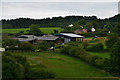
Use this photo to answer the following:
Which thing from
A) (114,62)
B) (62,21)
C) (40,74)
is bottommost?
(40,74)

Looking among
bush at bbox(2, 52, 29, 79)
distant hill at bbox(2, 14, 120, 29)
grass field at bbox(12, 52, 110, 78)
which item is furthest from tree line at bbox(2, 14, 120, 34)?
bush at bbox(2, 52, 29, 79)

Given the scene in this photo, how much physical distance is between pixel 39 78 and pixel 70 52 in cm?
508

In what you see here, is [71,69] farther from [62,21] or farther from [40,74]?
[62,21]

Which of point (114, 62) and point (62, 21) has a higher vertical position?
point (62, 21)

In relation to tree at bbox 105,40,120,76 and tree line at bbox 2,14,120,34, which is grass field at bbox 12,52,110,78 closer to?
tree at bbox 105,40,120,76

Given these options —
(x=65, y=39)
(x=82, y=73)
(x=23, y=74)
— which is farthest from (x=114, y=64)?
(x=65, y=39)

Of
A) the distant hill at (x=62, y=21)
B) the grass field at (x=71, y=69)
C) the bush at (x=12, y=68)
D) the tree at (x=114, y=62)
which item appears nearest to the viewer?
the bush at (x=12, y=68)

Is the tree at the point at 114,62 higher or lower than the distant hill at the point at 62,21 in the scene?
lower

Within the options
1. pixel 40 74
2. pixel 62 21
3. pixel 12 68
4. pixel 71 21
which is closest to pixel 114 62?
pixel 40 74

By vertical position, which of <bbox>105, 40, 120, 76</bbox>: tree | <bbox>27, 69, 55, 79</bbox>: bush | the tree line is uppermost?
the tree line

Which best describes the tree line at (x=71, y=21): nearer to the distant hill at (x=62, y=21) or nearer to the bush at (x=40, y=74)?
the distant hill at (x=62, y=21)

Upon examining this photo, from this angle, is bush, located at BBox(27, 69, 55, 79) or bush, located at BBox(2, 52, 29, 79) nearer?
bush, located at BBox(2, 52, 29, 79)

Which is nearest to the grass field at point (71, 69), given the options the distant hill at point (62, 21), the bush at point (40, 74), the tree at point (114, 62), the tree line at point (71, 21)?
the bush at point (40, 74)

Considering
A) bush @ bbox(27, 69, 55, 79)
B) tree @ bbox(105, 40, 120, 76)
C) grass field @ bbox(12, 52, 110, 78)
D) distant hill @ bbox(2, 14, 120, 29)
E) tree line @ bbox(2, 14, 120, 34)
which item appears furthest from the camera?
distant hill @ bbox(2, 14, 120, 29)
